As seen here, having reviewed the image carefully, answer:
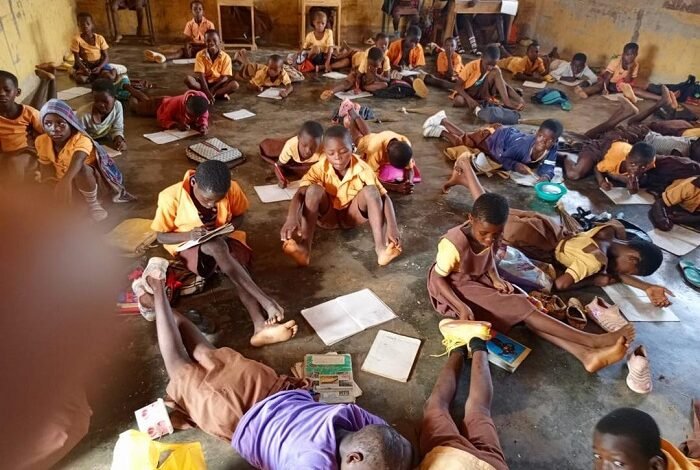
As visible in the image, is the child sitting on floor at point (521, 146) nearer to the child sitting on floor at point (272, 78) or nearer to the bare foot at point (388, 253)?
the bare foot at point (388, 253)

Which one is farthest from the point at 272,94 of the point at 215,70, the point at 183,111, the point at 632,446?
the point at 632,446

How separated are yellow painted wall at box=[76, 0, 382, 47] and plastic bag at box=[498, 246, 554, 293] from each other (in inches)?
247

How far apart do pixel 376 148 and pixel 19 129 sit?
7.79 ft

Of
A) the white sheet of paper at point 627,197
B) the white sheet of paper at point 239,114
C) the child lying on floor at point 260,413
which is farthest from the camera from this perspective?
the white sheet of paper at point 239,114

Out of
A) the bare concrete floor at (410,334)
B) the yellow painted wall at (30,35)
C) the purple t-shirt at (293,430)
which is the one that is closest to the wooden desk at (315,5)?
the yellow painted wall at (30,35)

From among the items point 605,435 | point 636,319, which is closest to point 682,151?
point 636,319

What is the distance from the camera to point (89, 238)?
9.01 ft

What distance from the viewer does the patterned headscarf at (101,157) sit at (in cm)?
275

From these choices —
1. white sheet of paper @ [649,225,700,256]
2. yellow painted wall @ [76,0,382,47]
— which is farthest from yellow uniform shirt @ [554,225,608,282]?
yellow painted wall @ [76,0,382,47]

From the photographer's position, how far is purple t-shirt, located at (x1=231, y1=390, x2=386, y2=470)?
4.24 ft

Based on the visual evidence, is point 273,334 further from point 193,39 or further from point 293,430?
point 193,39

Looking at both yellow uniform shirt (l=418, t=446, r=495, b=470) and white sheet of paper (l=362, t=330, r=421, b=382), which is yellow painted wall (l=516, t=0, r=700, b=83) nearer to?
white sheet of paper (l=362, t=330, r=421, b=382)

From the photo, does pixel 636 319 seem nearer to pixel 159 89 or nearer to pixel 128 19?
pixel 159 89

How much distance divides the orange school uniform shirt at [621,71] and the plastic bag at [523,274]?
4.65 metres
